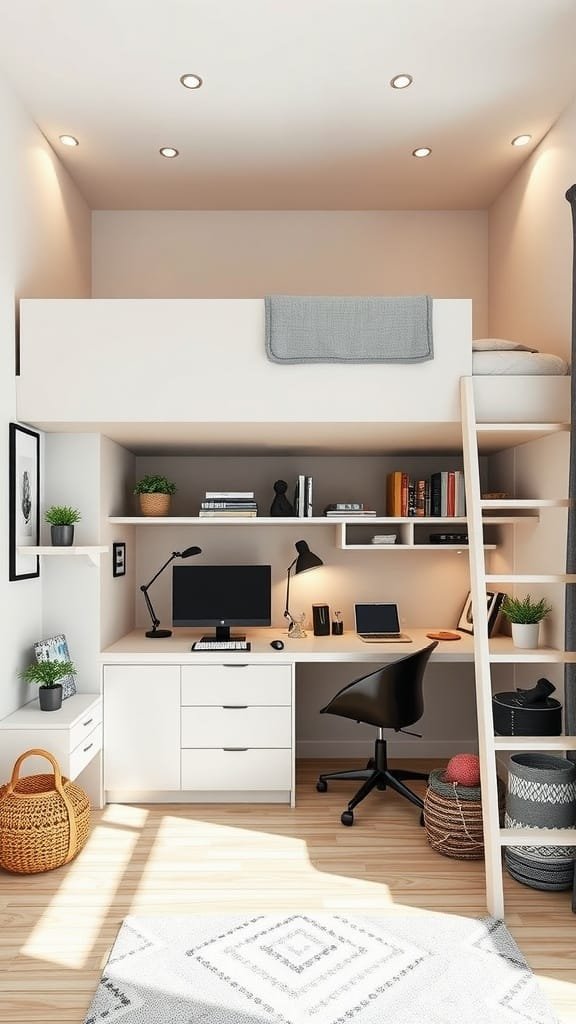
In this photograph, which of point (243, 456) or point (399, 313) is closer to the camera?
point (399, 313)

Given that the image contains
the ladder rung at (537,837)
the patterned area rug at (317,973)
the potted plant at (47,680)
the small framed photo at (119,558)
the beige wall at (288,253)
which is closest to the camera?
the patterned area rug at (317,973)

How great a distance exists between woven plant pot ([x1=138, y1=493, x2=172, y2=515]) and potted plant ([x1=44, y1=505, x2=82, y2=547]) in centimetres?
60

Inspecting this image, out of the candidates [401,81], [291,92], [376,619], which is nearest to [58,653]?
[376,619]

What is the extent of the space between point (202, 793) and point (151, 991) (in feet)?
4.75

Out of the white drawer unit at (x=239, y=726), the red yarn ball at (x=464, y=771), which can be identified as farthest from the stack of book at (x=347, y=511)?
the red yarn ball at (x=464, y=771)

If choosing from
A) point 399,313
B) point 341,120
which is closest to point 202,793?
point 399,313

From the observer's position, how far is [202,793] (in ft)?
11.4

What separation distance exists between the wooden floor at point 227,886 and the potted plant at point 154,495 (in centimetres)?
147

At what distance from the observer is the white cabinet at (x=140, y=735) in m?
3.44

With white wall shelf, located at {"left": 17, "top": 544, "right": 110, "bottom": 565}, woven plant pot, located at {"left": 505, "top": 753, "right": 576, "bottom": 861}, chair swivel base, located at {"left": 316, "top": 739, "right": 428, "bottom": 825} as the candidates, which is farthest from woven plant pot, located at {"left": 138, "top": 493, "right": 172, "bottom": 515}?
woven plant pot, located at {"left": 505, "top": 753, "right": 576, "bottom": 861}

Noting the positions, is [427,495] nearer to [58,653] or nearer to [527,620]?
[527,620]

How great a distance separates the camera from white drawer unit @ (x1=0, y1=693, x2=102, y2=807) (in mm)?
2916

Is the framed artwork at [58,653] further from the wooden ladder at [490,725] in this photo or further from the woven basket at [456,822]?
the wooden ladder at [490,725]

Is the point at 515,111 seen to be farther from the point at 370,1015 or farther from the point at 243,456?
the point at 370,1015
